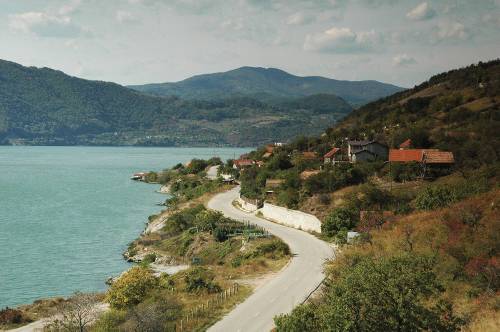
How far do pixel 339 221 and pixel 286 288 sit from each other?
14459mm

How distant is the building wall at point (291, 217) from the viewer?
48.0m

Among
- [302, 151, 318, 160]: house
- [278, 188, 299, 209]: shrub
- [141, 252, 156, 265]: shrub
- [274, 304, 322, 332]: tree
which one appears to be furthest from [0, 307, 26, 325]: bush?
[302, 151, 318, 160]: house

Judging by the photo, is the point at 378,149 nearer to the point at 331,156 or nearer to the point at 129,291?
the point at 331,156

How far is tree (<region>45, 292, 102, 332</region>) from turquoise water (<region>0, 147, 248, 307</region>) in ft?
46.8

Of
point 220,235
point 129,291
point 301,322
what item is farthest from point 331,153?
point 301,322

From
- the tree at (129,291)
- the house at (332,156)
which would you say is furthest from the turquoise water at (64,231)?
the house at (332,156)

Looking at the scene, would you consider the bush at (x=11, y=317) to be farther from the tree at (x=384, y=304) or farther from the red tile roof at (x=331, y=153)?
the red tile roof at (x=331, y=153)

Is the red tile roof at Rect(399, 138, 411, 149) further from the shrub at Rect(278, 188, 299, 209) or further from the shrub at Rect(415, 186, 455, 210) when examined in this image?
the shrub at Rect(415, 186, 455, 210)

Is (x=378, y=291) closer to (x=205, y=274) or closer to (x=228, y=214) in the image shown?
(x=205, y=274)

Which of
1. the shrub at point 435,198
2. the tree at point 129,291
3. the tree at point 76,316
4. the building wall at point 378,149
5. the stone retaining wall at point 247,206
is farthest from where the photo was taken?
the building wall at point 378,149

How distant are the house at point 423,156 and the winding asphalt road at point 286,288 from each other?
17.1 m

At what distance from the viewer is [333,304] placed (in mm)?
16391

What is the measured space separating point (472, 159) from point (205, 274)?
32770 millimetres

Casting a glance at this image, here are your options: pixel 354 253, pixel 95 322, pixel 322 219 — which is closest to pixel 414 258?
pixel 354 253
